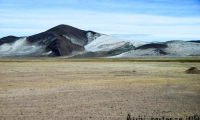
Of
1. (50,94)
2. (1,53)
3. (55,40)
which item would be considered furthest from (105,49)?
(50,94)

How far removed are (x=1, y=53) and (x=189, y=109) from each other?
189 meters

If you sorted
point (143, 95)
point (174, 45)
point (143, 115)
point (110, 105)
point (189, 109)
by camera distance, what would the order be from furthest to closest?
point (174, 45)
point (143, 95)
point (110, 105)
point (189, 109)
point (143, 115)

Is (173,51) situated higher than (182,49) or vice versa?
(182,49)

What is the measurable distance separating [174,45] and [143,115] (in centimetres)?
17579

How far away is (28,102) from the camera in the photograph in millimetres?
16703

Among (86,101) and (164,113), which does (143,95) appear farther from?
(164,113)

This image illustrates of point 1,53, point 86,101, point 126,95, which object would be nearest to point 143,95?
point 126,95

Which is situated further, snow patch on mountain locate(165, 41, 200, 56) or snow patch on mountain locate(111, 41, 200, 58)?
snow patch on mountain locate(165, 41, 200, 56)

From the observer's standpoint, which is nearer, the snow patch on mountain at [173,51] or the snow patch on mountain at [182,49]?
the snow patch on mountain at [173,51]

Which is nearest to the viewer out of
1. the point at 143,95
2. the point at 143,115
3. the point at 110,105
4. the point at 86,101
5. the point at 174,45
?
the point at 143,115

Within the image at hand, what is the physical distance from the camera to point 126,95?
19516 mm

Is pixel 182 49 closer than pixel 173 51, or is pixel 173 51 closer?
pixel 173 51

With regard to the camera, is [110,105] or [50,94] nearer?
[110,105]

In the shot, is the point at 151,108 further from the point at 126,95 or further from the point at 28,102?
the point at 28,102
